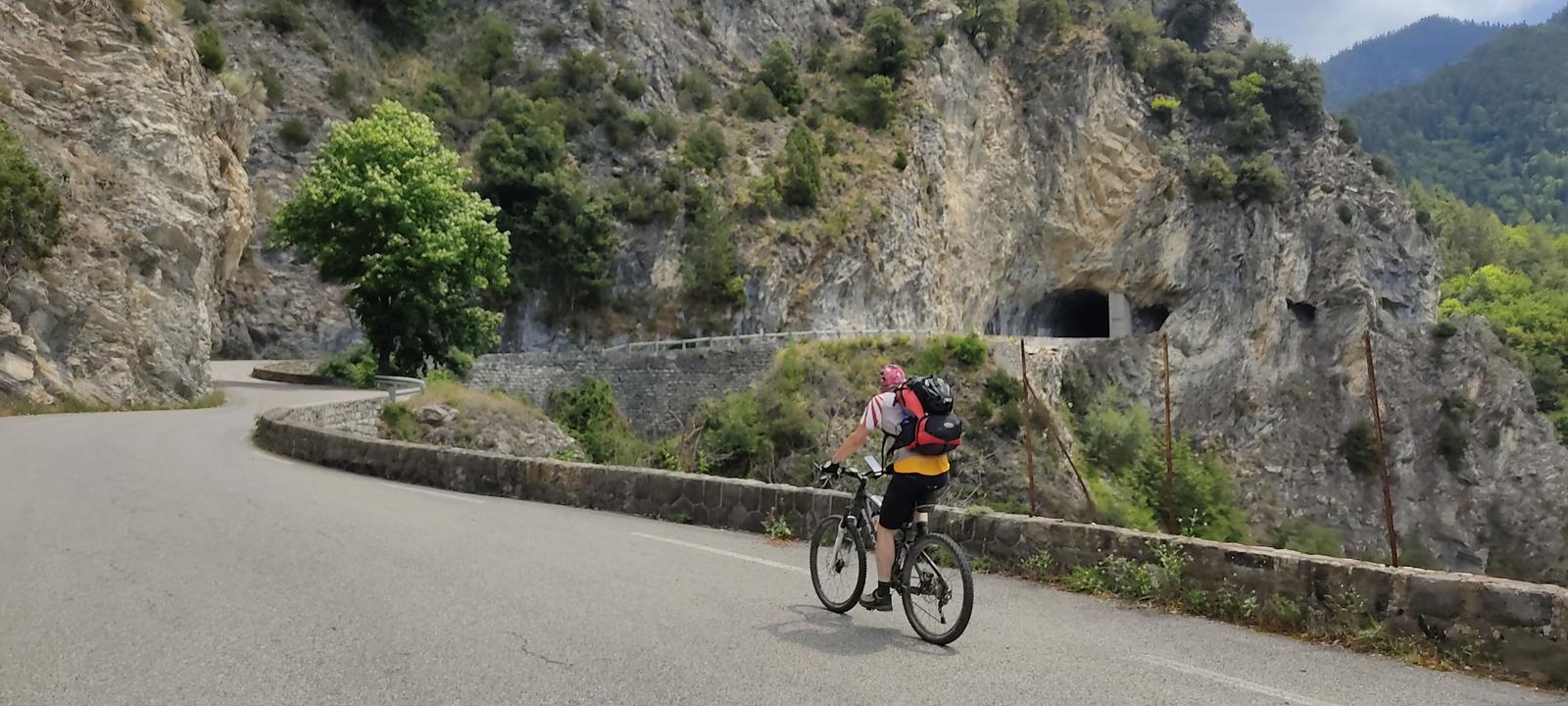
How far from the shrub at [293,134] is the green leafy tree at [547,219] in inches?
302

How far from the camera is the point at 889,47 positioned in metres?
50.7

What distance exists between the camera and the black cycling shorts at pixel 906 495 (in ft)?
18.0

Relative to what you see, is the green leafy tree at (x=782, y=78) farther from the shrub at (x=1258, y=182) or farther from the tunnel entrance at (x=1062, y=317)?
the shrub at (x=1258, y=182)

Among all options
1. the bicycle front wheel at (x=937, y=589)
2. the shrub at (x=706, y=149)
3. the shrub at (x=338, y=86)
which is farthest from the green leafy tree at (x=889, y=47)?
the bicycle front wheel at (x=937, y=589)

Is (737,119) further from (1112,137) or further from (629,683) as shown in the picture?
(629,683)

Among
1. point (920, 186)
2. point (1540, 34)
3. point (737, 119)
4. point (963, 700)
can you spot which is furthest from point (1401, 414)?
point (1540, 34)

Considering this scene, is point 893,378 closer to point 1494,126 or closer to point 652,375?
point 652,375

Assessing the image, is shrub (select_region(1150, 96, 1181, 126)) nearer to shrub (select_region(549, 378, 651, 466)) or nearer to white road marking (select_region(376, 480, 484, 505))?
shrub (select_region(549, 378, 651, 466))

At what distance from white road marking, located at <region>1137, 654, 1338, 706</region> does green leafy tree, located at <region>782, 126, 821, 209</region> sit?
3861 centimetres

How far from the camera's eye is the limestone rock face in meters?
20.5

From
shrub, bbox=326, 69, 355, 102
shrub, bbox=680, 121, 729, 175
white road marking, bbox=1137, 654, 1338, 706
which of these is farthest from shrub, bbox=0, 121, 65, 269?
shrub, bbox=680, 121, 729, 175

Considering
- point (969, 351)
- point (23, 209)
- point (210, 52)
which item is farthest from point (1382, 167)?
point (23, 209)

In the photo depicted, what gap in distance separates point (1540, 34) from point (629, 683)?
209 metres

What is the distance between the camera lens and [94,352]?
69.8 feet
